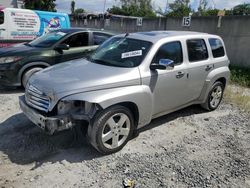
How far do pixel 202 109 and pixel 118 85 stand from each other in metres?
2.74

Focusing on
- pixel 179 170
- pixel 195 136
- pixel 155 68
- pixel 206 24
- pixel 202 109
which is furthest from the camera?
pixel 206 24

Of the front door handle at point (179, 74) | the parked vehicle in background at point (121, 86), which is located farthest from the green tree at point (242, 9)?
the front door handle at point (179, 74)

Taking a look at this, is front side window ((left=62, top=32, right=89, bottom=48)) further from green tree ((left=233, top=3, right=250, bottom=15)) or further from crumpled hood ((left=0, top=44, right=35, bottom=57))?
green tree ((left=233, top=3, right=250, bottom=15))

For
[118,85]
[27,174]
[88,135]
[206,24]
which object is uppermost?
[206,24]

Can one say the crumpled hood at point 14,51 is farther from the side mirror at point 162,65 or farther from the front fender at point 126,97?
the side mirror at point 162,65

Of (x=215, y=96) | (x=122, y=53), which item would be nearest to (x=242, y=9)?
(x=215, y=96)

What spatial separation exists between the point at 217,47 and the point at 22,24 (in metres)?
8.59

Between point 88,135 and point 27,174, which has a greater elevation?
point 88,135

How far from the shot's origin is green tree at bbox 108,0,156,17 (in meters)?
49.8

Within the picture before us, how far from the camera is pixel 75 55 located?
671cm

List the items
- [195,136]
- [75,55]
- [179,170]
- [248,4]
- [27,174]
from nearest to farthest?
[27,174] → [179,170] → [195,136] → [75,55] → [248,4]

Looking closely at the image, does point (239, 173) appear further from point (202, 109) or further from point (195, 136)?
point (202, 109)

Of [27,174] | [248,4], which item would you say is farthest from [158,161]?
[248,4]

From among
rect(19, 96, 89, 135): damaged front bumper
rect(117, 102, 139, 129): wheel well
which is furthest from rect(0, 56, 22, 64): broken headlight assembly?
rect(117, 102, 139, 129): wheel well
